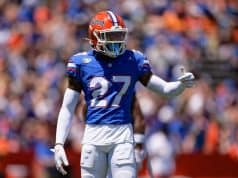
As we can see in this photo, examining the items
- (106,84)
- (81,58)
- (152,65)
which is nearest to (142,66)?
(106,84)

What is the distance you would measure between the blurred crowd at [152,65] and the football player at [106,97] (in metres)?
5.94

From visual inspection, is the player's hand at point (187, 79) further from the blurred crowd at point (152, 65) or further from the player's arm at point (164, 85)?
the blurred crowd at point (152, 65)

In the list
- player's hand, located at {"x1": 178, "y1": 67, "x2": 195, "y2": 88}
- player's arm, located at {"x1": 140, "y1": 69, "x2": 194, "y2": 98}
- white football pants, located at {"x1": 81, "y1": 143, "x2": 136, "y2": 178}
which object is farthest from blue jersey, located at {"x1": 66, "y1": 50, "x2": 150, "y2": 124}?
player's hand, located at {"x1": 178, "y1": 67, "x2": 195, "y2": 88}

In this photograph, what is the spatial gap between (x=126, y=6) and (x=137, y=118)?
9.49 m

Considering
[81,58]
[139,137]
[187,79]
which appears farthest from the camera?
A: [139,137]

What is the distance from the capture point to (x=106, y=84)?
972cm

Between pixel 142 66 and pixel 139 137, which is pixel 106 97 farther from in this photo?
pixel 139 137

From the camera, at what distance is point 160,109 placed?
17.9 meters

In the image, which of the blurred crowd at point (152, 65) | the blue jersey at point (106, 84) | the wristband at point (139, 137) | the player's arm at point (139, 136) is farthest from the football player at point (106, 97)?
the blurred crowd at point (152, 65)

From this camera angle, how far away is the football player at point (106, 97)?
970 centimetres

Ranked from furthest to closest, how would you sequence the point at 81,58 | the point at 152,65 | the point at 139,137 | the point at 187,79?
the point at 152,65
the point at 139,137
the point at 81,58
the point at 187,79

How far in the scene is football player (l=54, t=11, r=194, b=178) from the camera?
9695 millimetres

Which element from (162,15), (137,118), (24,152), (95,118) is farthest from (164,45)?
(95,118)

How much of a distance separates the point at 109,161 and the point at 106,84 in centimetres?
65
